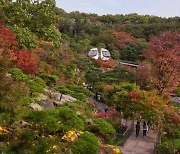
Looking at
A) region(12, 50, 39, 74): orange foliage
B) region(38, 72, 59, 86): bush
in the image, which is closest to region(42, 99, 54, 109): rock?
region(12, 50, 39, 74): orange foliage

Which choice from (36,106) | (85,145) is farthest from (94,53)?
(85,145)

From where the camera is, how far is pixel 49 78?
22766 millimetres

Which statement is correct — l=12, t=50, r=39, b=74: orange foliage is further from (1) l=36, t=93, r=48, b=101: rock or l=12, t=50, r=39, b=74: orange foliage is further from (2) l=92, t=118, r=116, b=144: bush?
(2) l=92, t=118, r=116, b=144: bush

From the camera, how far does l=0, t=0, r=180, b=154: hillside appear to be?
10.5 metres

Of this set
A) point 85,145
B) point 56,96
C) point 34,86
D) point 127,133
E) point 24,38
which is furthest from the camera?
point 24,38

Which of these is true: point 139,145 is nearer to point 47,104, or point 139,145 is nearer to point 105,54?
point 47,104

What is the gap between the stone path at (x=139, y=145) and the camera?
16.7 m

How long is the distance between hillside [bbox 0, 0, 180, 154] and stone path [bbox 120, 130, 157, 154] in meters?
0.64

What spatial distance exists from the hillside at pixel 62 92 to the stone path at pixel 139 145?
0.64 meters

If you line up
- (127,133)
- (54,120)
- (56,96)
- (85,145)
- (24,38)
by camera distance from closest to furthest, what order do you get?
(85,145) < (54,120) < (127,133) < (56,96) < (24,38)

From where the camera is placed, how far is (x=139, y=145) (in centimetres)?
1770

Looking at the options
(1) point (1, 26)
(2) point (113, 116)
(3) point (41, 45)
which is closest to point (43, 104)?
(2) point (113, 116)

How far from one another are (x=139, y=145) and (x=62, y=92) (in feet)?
16.4

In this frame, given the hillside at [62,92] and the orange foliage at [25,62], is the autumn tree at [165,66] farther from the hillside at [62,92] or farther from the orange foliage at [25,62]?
the orange foliage at [25,62]
